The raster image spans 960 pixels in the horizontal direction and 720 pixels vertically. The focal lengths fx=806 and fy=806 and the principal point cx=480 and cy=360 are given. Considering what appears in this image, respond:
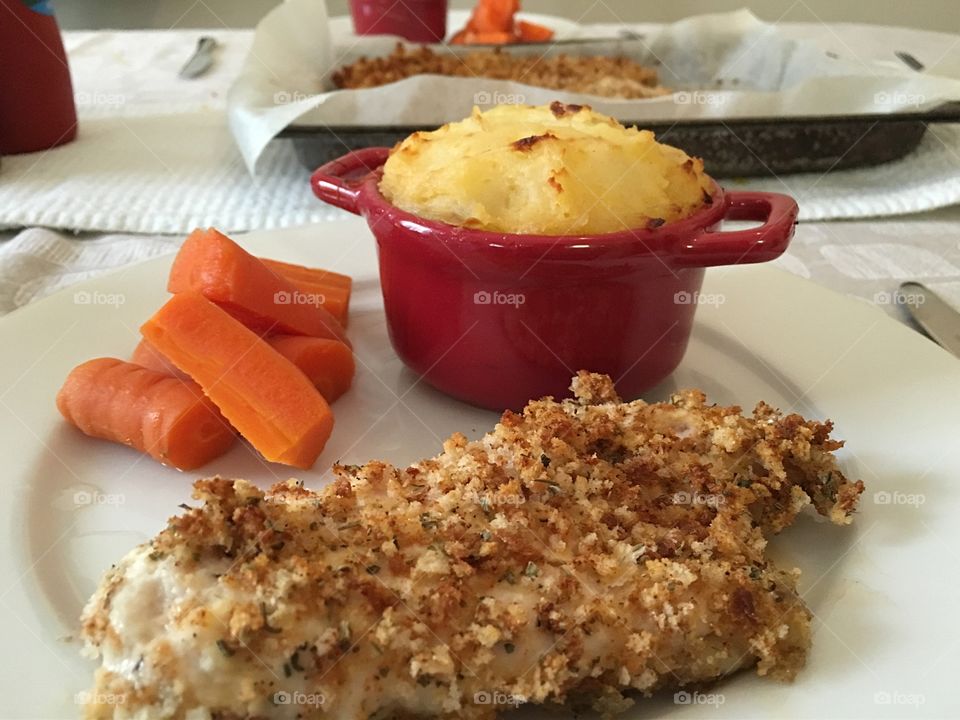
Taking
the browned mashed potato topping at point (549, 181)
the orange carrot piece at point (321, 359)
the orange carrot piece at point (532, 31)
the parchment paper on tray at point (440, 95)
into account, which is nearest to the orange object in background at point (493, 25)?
the orange carrot piece at point (532, 31)

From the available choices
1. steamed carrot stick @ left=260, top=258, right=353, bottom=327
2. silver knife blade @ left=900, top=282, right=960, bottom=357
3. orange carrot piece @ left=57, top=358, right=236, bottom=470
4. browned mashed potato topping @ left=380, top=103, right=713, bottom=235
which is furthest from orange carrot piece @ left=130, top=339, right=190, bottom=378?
silver knife blade @ left=900, top=282, right=960, bottom=357

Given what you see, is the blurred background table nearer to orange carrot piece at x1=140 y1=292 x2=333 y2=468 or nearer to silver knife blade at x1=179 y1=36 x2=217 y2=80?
silver knife blade at x1=179 y1=36 x2=217 y2=80

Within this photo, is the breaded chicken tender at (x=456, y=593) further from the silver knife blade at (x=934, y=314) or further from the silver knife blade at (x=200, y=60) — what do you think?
the silver knife blade at (x=200, y=60)

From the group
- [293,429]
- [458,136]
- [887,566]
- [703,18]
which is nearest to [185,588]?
[293,429]

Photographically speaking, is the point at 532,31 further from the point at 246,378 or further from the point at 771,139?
the point at 246,378

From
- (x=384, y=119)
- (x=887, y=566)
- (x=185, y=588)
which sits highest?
(x=185, y=588)

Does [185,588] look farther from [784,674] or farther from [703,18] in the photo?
[703,18]
